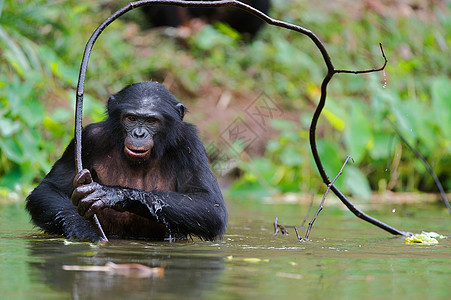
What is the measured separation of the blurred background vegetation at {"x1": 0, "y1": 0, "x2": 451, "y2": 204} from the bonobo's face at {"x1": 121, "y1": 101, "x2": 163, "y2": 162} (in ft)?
14.0

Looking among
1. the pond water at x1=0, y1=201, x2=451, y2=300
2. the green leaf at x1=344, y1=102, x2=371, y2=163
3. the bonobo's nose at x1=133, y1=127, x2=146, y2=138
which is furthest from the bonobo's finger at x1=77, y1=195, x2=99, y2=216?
the green leaf at x1=344, y1=102, x2=371, y2=163

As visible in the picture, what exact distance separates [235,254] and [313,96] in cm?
966

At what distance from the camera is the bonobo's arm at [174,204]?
16.2ft

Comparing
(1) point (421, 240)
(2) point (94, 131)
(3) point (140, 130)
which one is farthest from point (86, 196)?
(1) point (421, 240)

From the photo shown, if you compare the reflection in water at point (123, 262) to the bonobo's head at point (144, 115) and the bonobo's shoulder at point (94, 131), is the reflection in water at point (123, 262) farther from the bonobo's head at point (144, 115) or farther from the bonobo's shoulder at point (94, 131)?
the bonobo's shoulder at point (94, 131)

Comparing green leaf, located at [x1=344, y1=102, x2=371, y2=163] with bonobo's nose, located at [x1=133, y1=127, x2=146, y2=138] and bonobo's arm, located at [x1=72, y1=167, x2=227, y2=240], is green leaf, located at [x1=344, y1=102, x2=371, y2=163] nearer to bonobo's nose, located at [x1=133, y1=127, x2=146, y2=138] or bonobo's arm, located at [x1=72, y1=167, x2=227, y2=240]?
bonobo's arm, located at [x1=72, y1=167, x2=227, y2=240]

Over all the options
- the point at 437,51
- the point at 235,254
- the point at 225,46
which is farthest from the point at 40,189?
the point at 437,51

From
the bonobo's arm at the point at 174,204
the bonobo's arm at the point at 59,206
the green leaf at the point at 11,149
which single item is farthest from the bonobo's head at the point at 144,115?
the green leaf at the point at 11,149

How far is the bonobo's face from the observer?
218 inches

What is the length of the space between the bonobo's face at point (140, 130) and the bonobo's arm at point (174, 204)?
34 cm

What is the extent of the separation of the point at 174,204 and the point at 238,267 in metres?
1.61

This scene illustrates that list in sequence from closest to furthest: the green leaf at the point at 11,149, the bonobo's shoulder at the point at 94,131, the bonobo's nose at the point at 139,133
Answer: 1. the bonobo's nose at the point at 139,133
2. the bonobo's shoulder at the point at 94,131
3. the green leaf at the point at 11,149

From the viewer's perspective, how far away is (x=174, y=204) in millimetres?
5477

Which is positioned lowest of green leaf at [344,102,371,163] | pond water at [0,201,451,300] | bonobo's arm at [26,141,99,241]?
pond water at [0,201,451,300]
